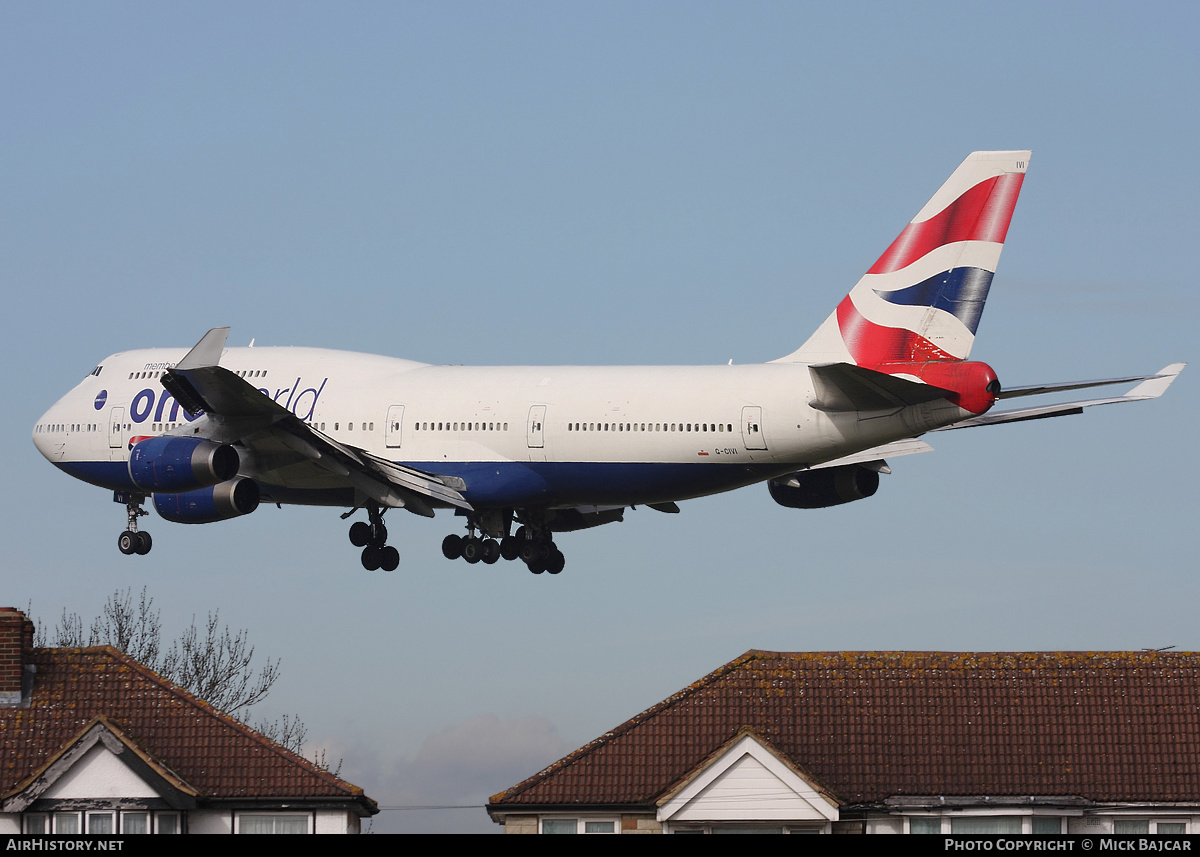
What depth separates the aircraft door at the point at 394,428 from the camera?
49.5 m

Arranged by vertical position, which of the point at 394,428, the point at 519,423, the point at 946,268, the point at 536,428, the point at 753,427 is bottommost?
the point at 753,427

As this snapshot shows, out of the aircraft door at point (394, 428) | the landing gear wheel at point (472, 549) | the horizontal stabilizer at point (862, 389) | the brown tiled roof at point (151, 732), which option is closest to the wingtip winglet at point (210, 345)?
the aircraft door at point (394, 428)

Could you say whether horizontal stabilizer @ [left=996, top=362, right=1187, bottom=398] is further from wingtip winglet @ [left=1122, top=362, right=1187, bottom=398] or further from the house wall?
the house wall

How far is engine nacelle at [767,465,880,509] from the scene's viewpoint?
49.8 meters

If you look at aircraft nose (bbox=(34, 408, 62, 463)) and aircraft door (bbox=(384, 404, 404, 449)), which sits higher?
aircraft nose (bbox=(34, 408, 62, 463))

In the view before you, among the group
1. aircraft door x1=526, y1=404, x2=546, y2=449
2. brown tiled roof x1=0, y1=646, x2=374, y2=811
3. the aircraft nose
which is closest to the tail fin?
aircraft door x1=526, y1=404, x2=546, y2=449

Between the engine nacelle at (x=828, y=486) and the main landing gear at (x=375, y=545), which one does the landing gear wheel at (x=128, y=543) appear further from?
the engine nacelle at (x=828, y=486)

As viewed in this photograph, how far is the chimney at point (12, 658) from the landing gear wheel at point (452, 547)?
55.8 feet

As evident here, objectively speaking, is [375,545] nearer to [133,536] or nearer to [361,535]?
[361,535]

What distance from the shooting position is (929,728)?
116ft

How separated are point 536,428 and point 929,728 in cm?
1540

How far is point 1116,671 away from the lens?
3653 centimetres

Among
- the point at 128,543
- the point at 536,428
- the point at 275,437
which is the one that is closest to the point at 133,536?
the point at 128,543

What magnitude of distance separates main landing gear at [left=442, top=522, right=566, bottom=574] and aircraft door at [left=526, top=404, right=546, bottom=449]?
512 centimetres
